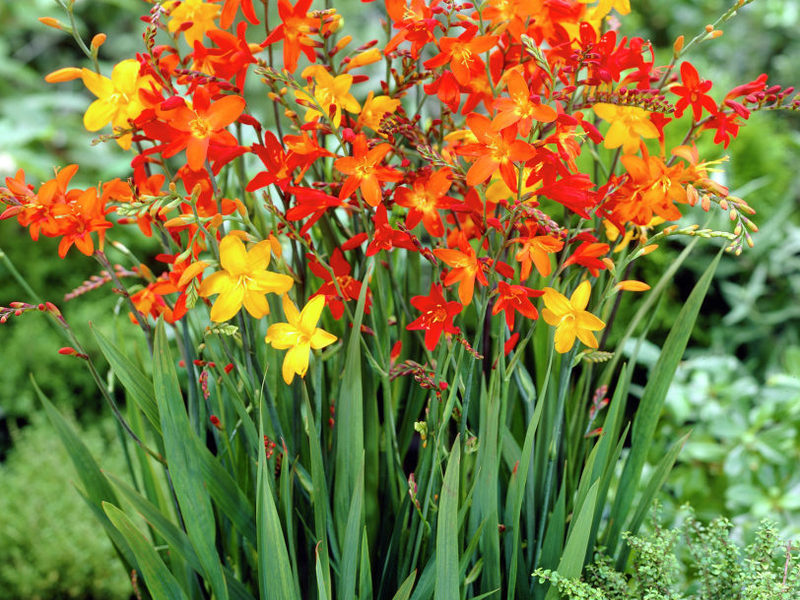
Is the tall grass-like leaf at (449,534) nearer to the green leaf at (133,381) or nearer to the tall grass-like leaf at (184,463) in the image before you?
the tall grass-like leaf at (184,463)

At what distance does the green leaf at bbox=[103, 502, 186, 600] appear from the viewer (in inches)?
30.9

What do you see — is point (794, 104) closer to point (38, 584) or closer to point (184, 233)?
point (184, 233)

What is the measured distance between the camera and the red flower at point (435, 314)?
2.36 feet

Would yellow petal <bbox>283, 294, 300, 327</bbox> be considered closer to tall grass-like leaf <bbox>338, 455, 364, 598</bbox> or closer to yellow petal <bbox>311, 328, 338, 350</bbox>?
yellow petal <bbox>311, 328, 338, 350</bbox>

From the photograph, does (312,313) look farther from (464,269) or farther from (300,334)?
(464,269)

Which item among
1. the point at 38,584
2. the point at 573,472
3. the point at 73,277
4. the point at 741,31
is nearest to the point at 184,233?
the point at 573,472

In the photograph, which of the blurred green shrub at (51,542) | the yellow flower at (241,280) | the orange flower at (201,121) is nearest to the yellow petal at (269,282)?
the yellow flower at (241,280)

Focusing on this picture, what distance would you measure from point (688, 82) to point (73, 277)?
2.70 meters

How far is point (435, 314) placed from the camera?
2.42 ft

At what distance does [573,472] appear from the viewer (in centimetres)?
98

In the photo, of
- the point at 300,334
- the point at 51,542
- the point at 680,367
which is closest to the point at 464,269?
the point at 300,334

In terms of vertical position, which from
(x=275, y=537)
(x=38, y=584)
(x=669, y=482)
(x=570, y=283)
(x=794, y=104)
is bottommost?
(x=38, y=584)

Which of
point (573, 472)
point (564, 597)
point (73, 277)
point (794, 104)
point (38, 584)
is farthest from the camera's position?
point (73, 277)

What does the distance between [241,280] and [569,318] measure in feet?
1.05
